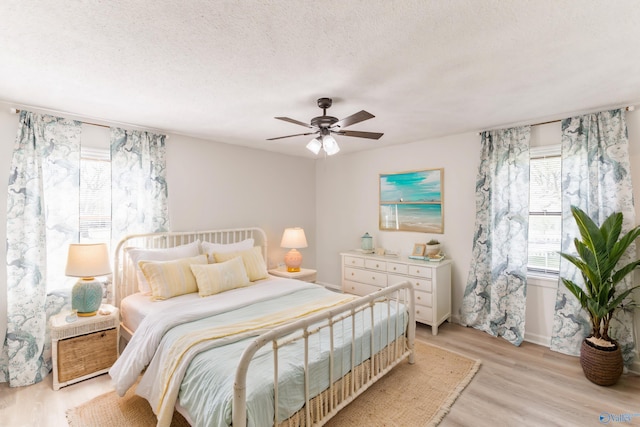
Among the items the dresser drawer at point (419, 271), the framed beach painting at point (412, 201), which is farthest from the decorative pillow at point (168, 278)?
the framed beach painting at point (412, 201)

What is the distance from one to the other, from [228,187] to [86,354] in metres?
2.43

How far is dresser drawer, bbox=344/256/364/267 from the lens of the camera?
4.41 metres

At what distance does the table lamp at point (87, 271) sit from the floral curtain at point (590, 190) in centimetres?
458

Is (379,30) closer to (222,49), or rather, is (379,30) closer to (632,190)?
(222,49)

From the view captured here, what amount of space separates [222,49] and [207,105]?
3.53 ft

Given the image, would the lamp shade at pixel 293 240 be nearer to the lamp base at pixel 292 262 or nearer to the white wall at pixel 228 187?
the lamp base at pixel 292 262

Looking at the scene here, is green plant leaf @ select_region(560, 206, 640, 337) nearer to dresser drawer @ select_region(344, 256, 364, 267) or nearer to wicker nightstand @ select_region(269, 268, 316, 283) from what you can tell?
dresser drawer @ select_region(344, 256, 364, 267)

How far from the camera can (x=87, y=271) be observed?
8.91 ft

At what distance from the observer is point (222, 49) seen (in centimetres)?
182

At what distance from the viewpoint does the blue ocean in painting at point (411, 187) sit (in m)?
4.18

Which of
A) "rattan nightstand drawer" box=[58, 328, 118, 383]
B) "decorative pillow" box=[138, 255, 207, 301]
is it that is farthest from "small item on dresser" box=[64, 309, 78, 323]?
"decorative pillow" box=[138, 255, 207, 301]

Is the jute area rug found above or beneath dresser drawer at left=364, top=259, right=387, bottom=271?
beneath

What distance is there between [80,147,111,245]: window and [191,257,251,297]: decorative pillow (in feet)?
3.60

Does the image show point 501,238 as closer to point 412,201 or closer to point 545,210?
point 545,210
